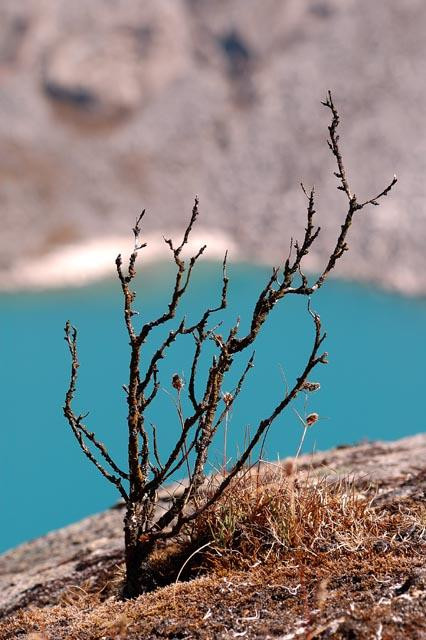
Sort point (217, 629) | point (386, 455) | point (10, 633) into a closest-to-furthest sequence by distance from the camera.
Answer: point (217, 629) → point (10, 633) → point (386, 455)

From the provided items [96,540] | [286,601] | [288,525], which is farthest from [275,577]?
[96,540]

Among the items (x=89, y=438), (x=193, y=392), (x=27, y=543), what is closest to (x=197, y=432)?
(x=193, y=392)

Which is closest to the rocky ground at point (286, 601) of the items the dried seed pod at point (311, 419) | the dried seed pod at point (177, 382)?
the dried seed pod at point (311, 419)

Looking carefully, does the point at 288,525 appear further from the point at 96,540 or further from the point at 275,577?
the point at 96,540

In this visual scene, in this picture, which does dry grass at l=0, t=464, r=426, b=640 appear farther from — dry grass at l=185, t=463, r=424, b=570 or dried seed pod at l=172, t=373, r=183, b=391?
dried seed pod at l=172, t=373, r=183, b=391

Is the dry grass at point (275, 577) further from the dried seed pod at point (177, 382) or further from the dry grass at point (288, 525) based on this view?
the dried seed pod at point (177, 382)

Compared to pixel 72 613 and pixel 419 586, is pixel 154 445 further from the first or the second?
pixel 419 586
